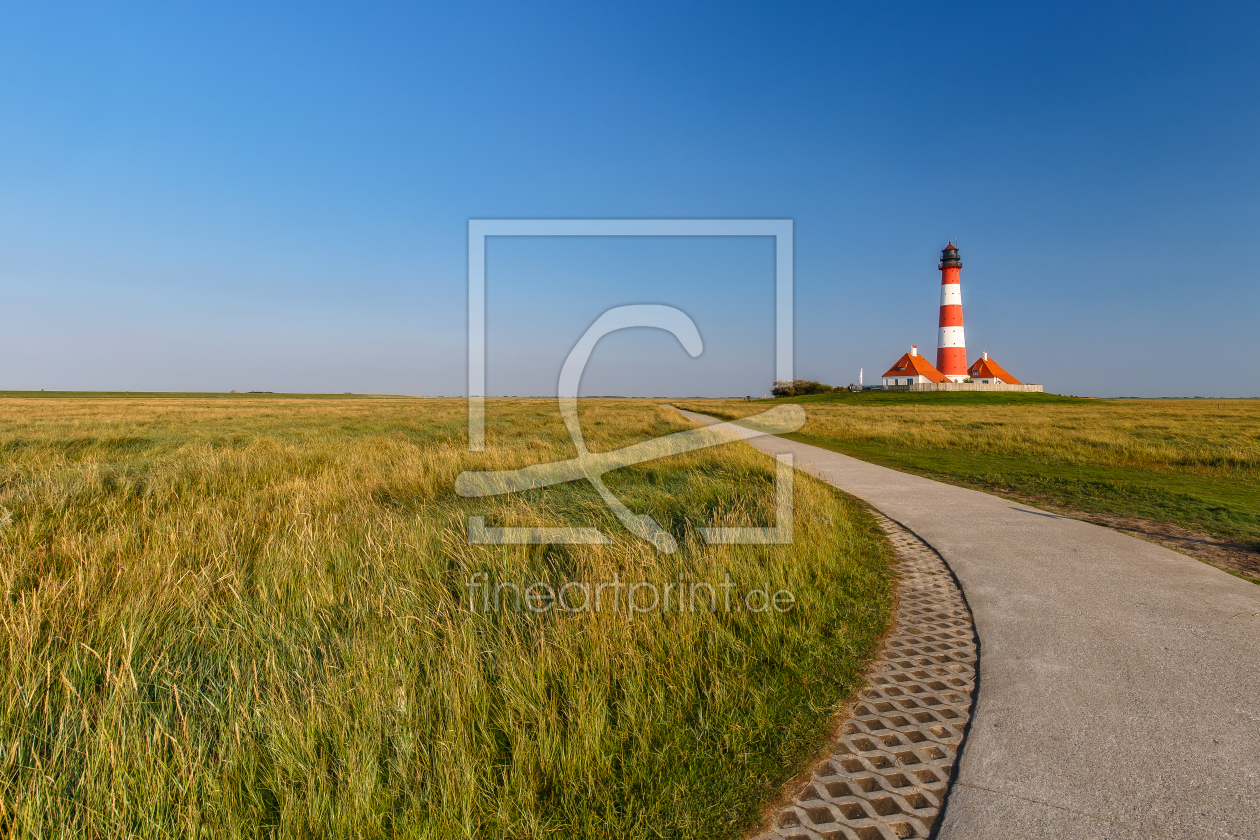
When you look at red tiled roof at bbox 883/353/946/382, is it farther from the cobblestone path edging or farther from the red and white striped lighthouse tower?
the cobblestone path edging

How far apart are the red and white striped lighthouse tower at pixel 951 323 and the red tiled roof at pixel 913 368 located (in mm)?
4713

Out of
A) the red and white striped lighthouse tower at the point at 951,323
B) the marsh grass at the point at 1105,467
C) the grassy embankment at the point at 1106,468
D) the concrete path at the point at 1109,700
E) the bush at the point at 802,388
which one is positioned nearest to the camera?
the concrete path at the point at 1109,700

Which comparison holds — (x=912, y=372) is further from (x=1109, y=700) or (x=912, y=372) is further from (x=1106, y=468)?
(x=1109, y=700)

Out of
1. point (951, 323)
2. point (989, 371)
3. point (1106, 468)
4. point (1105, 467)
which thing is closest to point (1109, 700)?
point (1106, 468)

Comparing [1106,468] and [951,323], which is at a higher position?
[951,323]

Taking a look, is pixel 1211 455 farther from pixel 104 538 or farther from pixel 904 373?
pixel 904 373

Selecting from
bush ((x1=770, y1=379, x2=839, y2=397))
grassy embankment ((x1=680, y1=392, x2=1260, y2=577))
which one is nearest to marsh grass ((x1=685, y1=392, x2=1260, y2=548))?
grassy embankment ((x1=680, y1=392, x2=1260, y2=577))

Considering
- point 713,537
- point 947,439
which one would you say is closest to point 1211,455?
point 947,439

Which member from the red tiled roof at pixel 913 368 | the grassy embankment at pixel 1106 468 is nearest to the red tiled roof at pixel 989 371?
the red tiled roof at pixel 913 368

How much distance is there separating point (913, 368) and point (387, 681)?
262 ft

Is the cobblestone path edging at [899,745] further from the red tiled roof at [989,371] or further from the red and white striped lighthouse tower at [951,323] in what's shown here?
the red tiled roof at [989,371]

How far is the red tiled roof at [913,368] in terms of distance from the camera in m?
72.1

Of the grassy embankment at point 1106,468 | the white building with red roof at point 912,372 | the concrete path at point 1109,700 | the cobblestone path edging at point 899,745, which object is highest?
the white building with red roof at point 912,372

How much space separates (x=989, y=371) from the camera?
7931cm
